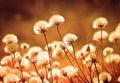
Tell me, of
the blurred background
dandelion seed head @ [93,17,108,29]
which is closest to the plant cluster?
dandelion seed head @ [93,17,108,29]

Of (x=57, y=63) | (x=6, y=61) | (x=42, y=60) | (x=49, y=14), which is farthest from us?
(x=49, y=14)

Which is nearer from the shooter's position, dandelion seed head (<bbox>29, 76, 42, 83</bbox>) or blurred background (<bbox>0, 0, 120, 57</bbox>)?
dandelion seed head (<bbox>29, 76, 42, 83</bbox>)

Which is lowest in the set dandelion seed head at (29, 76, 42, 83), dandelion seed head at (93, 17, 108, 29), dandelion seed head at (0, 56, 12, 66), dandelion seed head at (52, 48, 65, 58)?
dandelion seed head at (29, 76, 42, 83)

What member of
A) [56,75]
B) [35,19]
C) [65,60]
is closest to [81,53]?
[56,75]

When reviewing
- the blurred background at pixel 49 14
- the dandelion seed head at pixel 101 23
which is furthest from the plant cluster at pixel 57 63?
the blurred background at pixel 49 14

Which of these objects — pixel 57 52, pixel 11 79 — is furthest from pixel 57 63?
pixel 11 79

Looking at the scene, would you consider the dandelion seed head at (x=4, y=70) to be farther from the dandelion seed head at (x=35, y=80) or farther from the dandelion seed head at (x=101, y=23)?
the dandelion seed head at (x=101, y=23)

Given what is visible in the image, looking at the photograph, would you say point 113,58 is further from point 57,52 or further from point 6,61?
point 6,61

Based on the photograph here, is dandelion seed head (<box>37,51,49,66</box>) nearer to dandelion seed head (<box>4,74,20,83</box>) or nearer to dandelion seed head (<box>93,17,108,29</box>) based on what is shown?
dandelion seed head (<box>4,74,20,83</box>)
